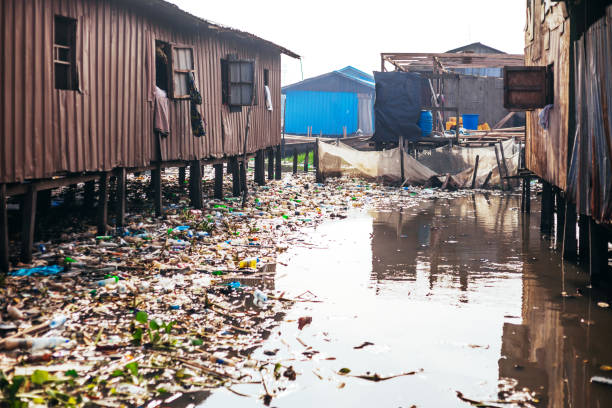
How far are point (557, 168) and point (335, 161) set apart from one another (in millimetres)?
11404

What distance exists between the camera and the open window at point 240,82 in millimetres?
15836

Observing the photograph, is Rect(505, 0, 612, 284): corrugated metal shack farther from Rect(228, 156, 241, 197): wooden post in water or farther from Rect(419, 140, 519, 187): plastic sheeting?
Rect(228, 156, 241, 197): wooden post in water

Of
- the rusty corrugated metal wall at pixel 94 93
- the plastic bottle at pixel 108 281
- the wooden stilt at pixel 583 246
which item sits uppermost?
the rusty corrugated metal wall at pixel 94 93

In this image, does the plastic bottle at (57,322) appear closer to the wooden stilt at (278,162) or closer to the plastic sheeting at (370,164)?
the plastic sheeting at (370,164)

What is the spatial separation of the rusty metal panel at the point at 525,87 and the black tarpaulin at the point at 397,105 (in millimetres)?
11070

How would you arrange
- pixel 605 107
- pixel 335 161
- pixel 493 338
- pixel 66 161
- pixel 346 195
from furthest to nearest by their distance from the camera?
pixel 335 161
pixel 346 195
pixel 66 161
pixel 605 107
pixel 493 338

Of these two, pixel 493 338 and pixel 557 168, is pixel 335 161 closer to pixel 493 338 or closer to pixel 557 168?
pixel 557 168

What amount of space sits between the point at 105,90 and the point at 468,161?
1360 cm

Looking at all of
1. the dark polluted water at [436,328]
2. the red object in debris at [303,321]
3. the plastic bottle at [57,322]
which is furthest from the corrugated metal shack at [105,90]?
the red object in debris at [303,321]

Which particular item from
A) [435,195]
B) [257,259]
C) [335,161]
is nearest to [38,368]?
[257,259]

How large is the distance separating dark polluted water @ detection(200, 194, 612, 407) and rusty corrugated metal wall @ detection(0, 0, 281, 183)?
3450 millimetres

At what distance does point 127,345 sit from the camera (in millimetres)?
5914

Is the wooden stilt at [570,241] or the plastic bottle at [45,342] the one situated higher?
the wooden stilt at [570,241]

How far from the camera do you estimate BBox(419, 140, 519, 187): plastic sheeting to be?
20406mm
